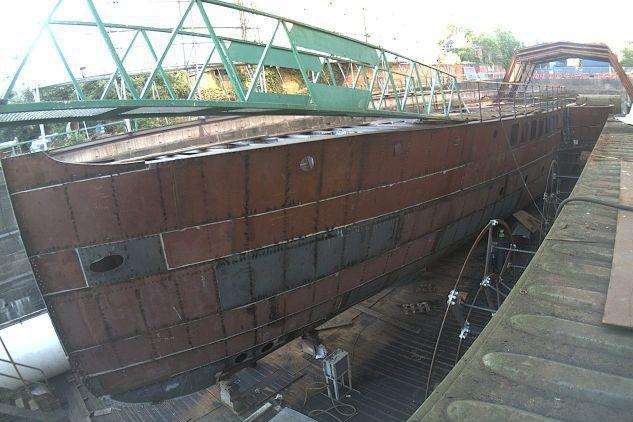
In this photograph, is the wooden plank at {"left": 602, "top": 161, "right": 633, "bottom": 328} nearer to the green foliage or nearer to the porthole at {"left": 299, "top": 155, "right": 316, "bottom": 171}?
the porthole at {"left": 299, "top": 155, "right": 316, "bottom": 171}

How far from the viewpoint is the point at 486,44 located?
48.0 meters

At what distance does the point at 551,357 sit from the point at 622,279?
4.12 feet

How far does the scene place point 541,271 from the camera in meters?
3.99

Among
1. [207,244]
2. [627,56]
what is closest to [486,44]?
[627,56]

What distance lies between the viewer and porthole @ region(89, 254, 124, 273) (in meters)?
5.58

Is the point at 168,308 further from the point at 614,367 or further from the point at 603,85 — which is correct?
the point at 603,85

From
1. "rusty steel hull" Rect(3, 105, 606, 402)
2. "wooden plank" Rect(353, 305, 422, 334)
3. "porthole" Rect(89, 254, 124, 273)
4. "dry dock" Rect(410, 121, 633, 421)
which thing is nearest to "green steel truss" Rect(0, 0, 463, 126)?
"rusty steel hull" Rect(3, 105, 606, 402)

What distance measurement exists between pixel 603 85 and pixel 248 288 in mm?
45496

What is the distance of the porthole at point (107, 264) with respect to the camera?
5.58 m

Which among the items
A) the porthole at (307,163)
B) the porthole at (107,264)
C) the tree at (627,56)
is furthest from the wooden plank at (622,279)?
the tree at (627,56)

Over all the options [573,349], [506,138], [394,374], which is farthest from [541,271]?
[506,138]

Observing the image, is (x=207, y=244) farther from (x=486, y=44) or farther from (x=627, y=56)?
(x=627, y=56)

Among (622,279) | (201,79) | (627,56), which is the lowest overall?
(622,279)

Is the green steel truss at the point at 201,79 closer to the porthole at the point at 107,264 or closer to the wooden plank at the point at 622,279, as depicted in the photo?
the porthole at the point at 107,264
